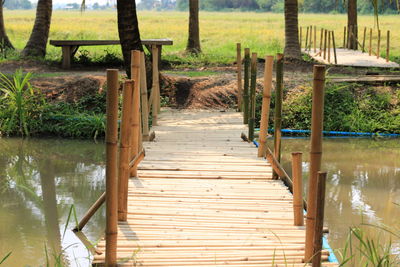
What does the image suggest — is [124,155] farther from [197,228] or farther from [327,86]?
[327,86]

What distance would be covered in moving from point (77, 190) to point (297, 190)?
3.36 m

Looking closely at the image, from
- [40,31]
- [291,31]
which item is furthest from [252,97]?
[40,31]

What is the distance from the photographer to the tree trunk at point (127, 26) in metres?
10.2

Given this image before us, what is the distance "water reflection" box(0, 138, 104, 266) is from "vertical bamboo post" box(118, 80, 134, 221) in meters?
0.42

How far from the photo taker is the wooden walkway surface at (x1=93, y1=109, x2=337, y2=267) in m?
4.10

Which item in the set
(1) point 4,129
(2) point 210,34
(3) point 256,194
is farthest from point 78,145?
(2) point 210,34

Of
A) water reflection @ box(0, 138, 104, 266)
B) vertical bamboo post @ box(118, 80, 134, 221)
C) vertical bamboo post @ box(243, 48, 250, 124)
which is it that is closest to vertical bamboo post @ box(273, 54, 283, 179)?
water reflection @ box(0, 138, 104, 266)

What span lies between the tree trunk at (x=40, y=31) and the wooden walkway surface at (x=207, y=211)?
28.3 feet

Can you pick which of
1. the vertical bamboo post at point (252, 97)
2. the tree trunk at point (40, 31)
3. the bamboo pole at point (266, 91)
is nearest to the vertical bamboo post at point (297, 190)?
the bamboo pole at point (266, 91)

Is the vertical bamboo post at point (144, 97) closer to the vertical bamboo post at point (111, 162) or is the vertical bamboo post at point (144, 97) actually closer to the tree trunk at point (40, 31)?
the vertical bamboo post at point (111, 162)

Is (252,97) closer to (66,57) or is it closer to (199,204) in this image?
(199,204)

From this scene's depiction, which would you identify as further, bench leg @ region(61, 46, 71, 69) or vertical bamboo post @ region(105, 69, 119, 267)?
bench leg @ region(61, 46, 71, 69)

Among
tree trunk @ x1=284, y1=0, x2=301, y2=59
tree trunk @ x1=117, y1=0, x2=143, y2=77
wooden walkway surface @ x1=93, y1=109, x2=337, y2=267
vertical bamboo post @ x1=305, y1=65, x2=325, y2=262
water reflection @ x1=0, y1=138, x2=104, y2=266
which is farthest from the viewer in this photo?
tree trunk @ x1=284, y1=0, x2=301, y2=59

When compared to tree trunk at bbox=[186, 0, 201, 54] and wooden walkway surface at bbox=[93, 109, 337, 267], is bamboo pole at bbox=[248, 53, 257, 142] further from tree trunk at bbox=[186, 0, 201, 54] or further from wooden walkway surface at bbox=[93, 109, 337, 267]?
tree trunk at bbox=[186, 0, 201, 54]
